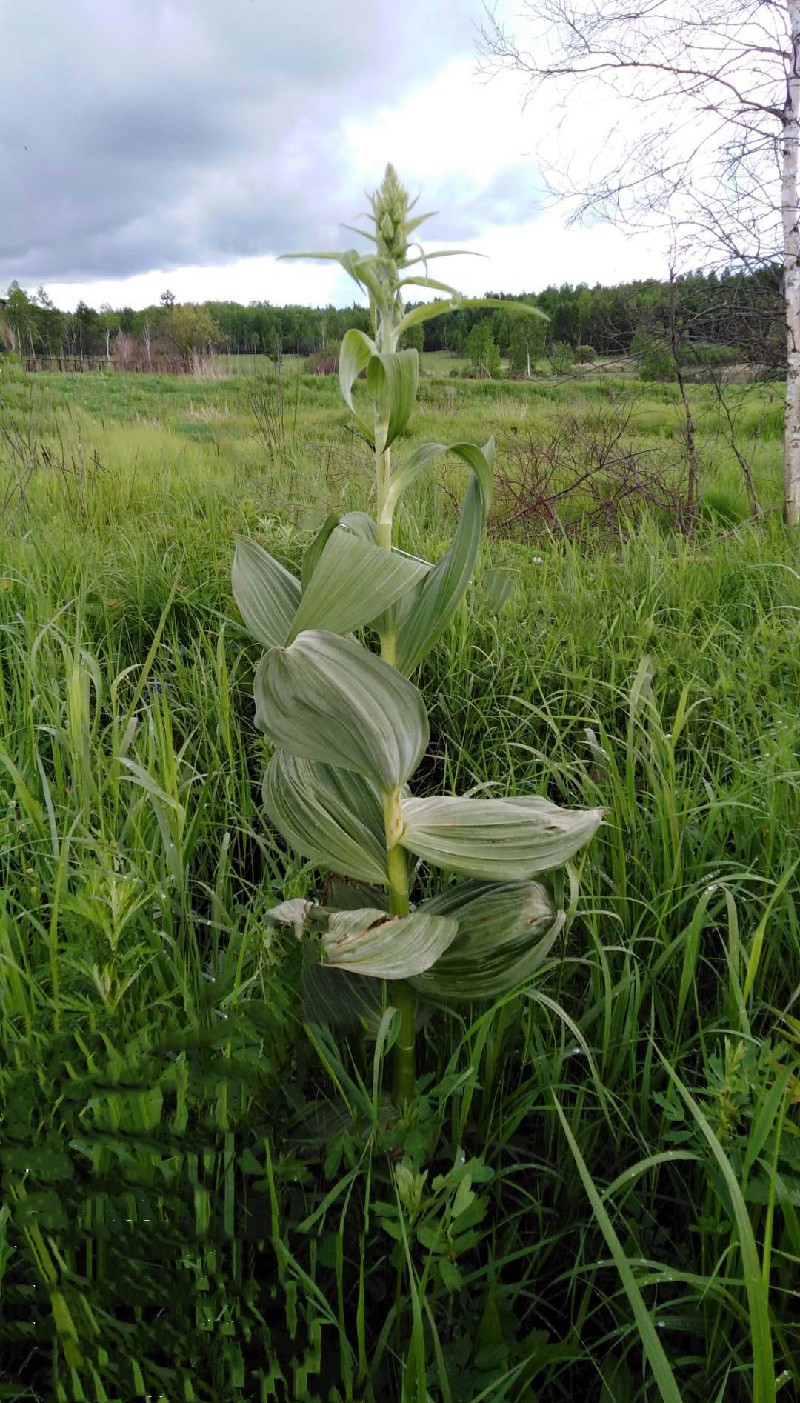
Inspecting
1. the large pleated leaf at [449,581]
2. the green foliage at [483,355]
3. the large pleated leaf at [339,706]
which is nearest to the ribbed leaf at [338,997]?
the large pleated leaf at [339,706]

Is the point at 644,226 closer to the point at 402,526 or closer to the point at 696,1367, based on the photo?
the point at 402,526

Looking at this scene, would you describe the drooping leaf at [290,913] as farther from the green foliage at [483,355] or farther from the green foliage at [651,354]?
the green foliage at [483,355]

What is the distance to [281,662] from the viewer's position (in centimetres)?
77

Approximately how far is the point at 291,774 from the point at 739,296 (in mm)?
4789

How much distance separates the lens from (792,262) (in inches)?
150

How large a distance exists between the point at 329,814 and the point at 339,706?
0.19m

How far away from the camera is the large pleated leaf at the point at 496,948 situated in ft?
2.86

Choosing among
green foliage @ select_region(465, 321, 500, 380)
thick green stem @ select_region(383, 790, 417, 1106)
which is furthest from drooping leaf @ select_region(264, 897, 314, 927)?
green foliage @ select_region(465, 321, 500, 380)

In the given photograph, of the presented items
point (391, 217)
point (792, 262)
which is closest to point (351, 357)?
point (391, 217)

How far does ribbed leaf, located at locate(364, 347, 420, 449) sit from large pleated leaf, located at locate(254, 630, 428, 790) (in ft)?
0.85

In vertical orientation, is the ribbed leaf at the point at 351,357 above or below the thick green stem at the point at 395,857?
above

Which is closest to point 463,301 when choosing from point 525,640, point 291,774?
point 291,774

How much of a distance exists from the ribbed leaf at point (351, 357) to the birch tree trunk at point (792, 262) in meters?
3.25

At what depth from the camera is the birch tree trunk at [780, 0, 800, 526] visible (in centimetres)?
371
